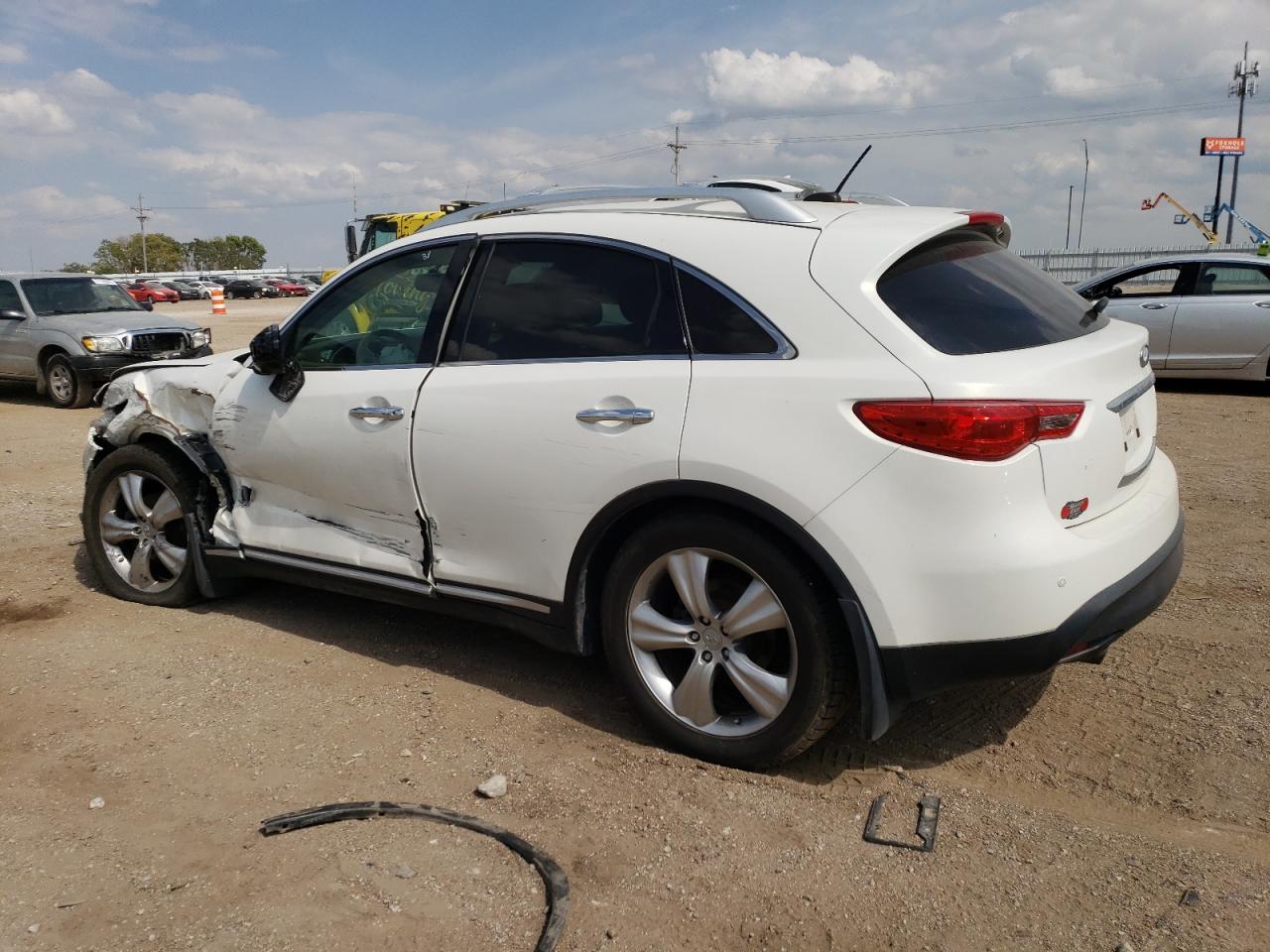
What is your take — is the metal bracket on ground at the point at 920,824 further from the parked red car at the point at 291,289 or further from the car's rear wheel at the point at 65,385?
the parked red car at the point at 291,289

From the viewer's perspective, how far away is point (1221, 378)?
1212 centimetres

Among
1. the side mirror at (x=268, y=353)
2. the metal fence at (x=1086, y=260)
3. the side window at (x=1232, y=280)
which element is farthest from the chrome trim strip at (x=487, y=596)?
the metal fence at (x=1086, y=260)

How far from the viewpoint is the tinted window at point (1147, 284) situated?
11.9 m

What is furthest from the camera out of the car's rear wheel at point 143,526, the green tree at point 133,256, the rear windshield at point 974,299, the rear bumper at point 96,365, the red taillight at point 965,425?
the green tree at point 133,256

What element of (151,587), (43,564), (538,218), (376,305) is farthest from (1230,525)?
(43,564)

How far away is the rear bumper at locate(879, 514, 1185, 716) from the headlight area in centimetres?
1234

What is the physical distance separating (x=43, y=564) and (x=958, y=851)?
504 cm

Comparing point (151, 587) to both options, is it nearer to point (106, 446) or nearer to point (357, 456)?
point (106, 446)

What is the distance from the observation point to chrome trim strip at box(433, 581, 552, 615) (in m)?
3.71

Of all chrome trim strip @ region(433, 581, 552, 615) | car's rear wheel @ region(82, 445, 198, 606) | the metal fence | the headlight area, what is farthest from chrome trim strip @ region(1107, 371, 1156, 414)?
the metal fence

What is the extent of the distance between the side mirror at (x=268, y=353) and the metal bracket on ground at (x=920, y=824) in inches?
112

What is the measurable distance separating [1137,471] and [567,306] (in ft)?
6.36

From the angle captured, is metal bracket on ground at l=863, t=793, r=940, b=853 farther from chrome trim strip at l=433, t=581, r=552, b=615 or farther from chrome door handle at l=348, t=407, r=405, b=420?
chrome door handle at l=348, t=407, r=405, b=420

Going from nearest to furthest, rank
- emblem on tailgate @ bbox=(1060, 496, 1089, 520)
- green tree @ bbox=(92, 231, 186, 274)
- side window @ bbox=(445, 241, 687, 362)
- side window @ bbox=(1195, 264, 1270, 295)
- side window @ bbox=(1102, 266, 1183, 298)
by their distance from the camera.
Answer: emblem on tailgate @ bbox=(1060, 496, 1089, 520) < side window @ bbox=(445, 241, 687, 362) < side window @ bbox=(1195, 264, 1270, 295) < side window @ bbox=(1102, 266, 1183, 298) < green tree @ bbox=(92, 231, 186, 274)
